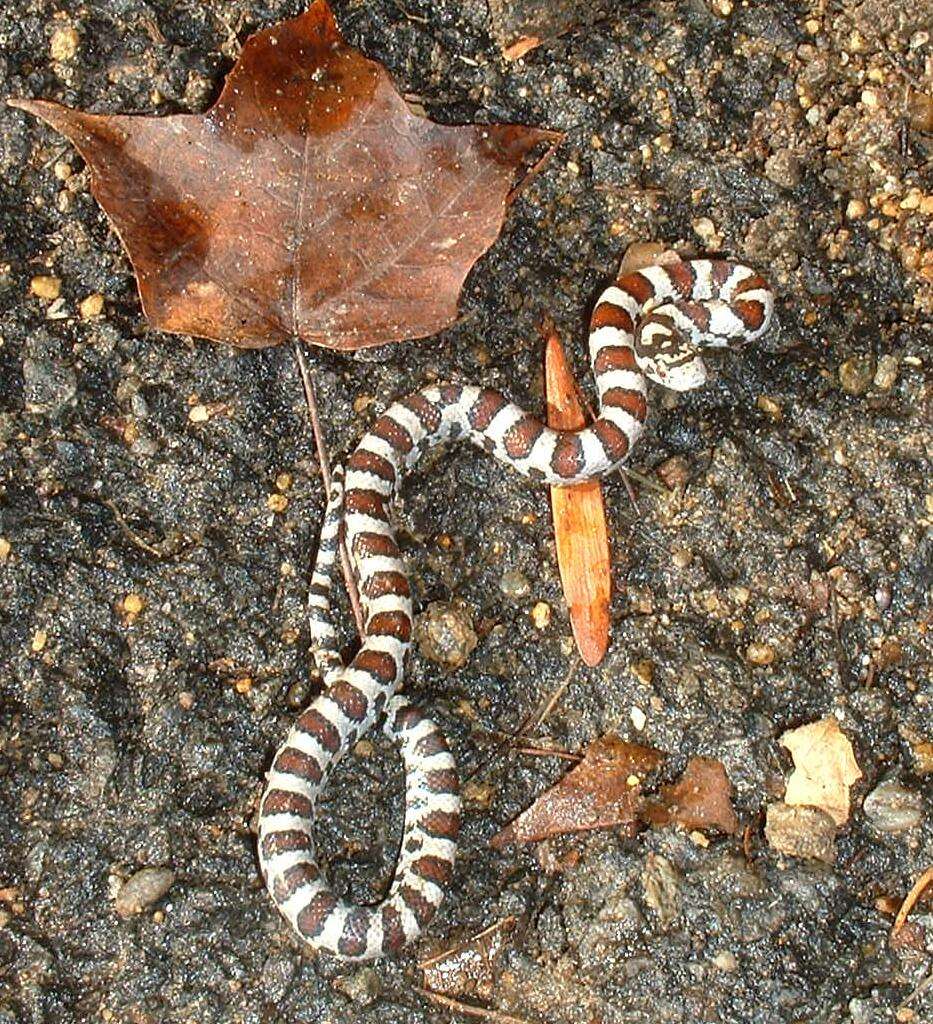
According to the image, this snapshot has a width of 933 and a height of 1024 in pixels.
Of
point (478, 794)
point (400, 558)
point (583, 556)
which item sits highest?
point (583, 556)

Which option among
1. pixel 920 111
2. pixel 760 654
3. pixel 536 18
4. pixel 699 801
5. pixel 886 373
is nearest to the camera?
pixel 699 801

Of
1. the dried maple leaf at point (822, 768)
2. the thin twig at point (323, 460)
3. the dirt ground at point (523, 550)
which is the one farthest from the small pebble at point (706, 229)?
the dried maple leaf at point (822, 768)

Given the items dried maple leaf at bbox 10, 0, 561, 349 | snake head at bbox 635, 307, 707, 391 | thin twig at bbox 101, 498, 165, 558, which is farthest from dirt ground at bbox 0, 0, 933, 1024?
dried maple leaf at bbox 10, 0, 561, 349

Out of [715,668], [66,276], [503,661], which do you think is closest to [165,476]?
[66,276]

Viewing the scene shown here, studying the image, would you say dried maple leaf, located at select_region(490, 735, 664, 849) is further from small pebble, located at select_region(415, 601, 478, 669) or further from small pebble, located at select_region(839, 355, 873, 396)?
small pebble, located at select_region(839, 355, 873, 396)

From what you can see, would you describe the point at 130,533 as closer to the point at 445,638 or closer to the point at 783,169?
the point at 445,638

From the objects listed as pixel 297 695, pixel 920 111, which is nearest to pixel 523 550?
pixel 297 695
